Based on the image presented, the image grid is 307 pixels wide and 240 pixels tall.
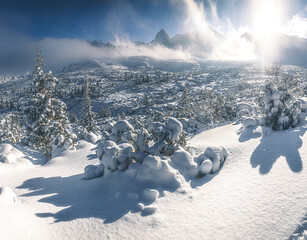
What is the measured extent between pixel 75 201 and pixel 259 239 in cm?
574

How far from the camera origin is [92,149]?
49.0 feet

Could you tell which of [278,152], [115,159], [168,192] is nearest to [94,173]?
[115,159]

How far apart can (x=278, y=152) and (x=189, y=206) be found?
479 cm

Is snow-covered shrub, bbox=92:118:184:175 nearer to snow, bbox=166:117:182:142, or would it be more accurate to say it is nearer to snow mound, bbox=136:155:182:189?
snow, bbox=166:117:182:142

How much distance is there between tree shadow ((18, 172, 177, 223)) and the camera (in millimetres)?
5441

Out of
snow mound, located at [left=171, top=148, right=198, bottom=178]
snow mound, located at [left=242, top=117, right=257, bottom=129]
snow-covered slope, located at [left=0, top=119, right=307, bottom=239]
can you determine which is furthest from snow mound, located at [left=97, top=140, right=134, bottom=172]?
snow mound, located at [left=242, top=117, right=257, bottom=129]

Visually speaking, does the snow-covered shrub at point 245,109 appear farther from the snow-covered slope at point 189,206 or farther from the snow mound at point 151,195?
the snow mound at point 151,195

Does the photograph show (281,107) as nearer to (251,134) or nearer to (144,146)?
(251,134)

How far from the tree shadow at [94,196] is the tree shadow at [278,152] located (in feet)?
12.4

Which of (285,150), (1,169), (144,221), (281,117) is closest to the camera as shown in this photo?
(144,221)

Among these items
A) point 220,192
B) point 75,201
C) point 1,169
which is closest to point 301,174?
point 220,192

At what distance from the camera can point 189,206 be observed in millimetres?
5574

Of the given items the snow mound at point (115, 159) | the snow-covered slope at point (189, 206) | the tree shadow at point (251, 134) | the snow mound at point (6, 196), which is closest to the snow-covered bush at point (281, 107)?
the tree shadow at point (251, 134)

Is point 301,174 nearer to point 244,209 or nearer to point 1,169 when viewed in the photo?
point 244,209
